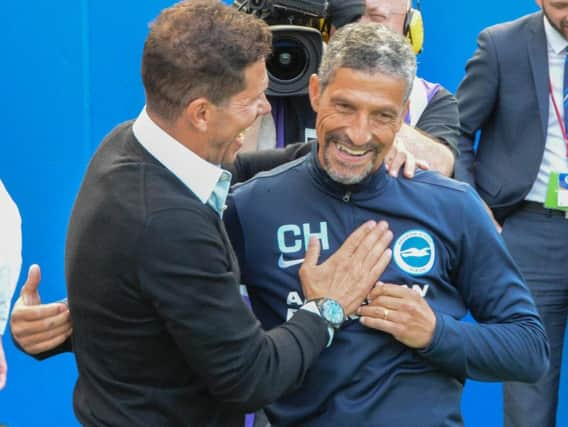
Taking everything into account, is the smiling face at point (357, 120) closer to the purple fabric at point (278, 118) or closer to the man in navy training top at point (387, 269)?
the man in navy training top at point (387, 269)

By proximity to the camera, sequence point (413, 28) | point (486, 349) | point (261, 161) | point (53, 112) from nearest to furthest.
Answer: point (486, 349)
point (261, 161)
point (413, 28)
point (53, 112)

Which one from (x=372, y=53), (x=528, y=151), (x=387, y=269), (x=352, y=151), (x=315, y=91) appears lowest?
(x=528, y=151)

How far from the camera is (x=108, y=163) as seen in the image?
200 cm

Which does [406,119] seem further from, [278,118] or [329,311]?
[329,311]

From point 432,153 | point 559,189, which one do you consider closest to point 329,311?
point 432,153

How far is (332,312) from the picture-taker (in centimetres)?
219

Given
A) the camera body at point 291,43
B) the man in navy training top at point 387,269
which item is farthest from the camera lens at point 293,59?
the man in navy training top at point 387,269

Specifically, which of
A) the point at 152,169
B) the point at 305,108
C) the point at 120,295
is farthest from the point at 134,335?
the point at 305,108

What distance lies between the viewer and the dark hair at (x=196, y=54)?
6.36 feet

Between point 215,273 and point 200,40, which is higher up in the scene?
point 200,40

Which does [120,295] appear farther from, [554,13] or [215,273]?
[554,13]

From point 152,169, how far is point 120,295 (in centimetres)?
25

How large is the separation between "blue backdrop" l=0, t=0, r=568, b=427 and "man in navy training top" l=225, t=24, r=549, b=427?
133cm

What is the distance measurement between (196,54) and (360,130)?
564 mm
